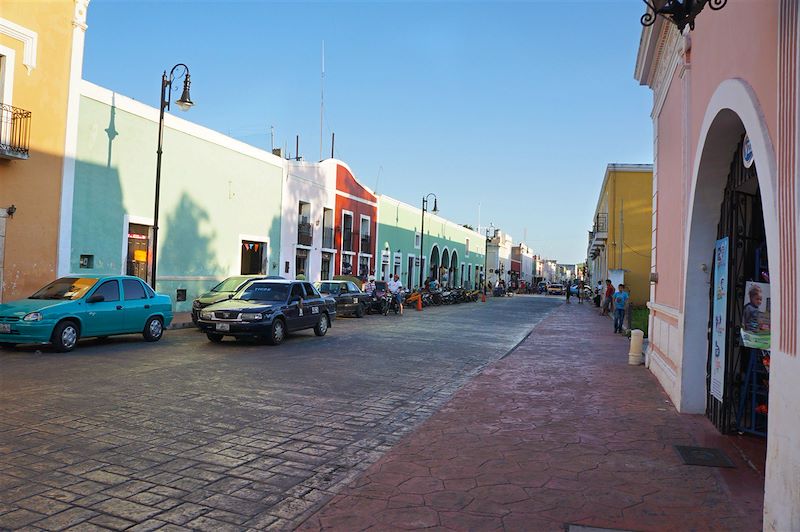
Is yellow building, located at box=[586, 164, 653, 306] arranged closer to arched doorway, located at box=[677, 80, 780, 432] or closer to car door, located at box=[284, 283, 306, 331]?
car door, located at box=[284, 283, 306, 331]

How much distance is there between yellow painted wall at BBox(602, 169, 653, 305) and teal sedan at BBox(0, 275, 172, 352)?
27602 millimetres

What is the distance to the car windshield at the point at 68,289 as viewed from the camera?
12.1 meters

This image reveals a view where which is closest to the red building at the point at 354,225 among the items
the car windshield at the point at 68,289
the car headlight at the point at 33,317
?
the car windshield at the point at 68,289

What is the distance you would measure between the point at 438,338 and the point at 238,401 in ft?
31.6

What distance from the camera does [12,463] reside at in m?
4.87

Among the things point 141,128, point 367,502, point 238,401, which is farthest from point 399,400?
point 141,128

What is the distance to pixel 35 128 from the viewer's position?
16047 millimetres

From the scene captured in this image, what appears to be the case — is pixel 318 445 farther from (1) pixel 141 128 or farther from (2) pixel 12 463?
(1) pixel 141 128

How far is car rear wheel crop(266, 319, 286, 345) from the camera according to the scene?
13500 mm

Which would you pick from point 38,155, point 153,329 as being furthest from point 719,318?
point 38,155

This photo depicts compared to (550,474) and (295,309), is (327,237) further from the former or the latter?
(550,474)

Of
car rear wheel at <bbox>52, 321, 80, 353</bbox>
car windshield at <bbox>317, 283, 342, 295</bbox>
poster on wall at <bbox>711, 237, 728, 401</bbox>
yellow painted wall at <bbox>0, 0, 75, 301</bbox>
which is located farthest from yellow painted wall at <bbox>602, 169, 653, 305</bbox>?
car rear wheel at <bbox>52, 321, 80, 353</bbox>

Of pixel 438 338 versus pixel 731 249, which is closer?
pixel 731 249

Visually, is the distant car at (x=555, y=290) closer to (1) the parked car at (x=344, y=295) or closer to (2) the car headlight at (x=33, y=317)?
(1) the parked car at (x=344, y=295)
